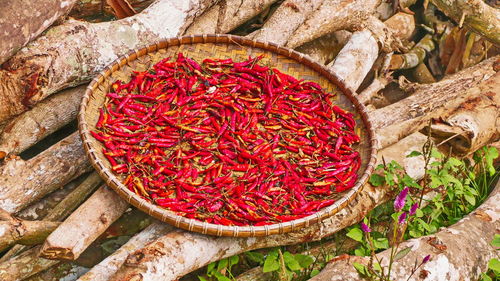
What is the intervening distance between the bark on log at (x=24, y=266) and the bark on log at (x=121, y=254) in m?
0.50

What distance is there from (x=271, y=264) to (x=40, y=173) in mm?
1645

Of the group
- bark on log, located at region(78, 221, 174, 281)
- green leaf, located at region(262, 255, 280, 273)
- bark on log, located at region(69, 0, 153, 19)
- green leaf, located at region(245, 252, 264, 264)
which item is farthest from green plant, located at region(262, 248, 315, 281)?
bark on log, located at region(69, 0, 153, 19)

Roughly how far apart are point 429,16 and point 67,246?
480 centimetres

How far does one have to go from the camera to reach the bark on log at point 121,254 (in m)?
3.11

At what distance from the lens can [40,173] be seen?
12.6 feet

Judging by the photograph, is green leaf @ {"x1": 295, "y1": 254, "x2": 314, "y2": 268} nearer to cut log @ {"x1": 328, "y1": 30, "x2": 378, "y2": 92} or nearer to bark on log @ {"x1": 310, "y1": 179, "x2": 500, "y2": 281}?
bark on log @ {"x1": 310, "y1": 179, "x2": 500, "y2": 281}

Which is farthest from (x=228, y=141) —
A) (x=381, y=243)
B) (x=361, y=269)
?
(x=361, y=269)

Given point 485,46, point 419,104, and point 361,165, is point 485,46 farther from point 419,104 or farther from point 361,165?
point 361,165

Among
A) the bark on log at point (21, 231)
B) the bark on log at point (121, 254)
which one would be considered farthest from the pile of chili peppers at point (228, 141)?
the bark on log at point (21, 231)

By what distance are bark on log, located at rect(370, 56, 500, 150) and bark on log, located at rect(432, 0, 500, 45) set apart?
506mm

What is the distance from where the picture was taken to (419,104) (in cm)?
476

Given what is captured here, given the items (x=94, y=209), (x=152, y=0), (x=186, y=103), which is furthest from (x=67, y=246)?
(x=152, y=0)

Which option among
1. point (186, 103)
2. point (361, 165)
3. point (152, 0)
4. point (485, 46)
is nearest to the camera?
point (361, 165)

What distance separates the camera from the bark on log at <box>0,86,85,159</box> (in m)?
3.95
